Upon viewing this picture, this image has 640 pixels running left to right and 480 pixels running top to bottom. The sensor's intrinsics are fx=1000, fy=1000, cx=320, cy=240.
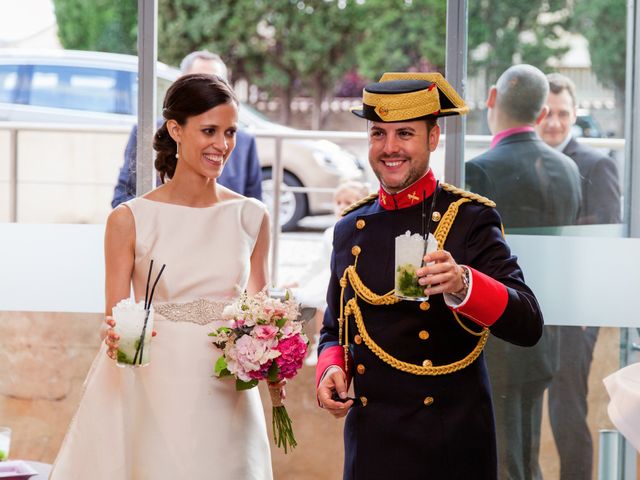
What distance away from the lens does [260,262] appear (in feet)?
9.29

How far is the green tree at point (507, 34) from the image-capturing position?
3.50 metres

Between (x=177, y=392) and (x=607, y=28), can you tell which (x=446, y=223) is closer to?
(x=177, y=392)

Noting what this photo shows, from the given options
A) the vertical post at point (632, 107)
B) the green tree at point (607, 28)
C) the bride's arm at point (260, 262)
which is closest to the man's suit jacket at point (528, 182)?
the vertical post at point (632, 107)

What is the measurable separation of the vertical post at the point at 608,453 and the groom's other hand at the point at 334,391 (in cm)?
146

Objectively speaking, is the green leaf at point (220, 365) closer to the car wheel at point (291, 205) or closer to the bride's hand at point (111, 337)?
the bride's hand at point (111, 337)

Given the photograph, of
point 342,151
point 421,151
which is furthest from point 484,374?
point 342,151

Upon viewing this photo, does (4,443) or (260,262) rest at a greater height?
(260,262)

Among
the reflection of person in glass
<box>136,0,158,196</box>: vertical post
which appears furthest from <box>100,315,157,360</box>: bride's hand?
<box>136,0,158,196</box>: vertical post

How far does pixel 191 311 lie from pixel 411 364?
27.4 inches

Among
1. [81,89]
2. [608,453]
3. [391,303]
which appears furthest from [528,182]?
[81,89]

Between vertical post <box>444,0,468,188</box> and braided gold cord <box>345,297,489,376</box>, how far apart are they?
129cm

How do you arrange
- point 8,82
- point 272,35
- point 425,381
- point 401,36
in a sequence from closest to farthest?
point 425,381 < point 8,82 < point 401,36 < point 272,35

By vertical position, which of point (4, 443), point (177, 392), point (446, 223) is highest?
point (446, 223)

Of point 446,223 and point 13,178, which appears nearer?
point 446,223
